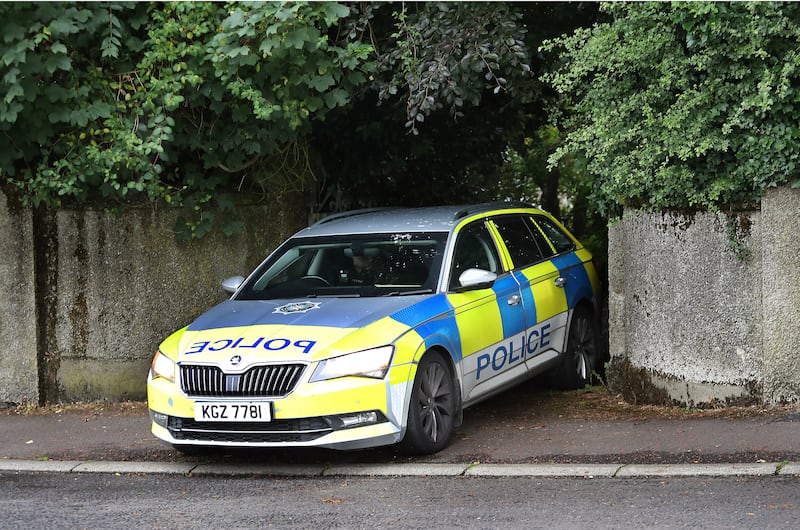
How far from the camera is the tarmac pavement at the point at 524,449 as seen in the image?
727 centimetres

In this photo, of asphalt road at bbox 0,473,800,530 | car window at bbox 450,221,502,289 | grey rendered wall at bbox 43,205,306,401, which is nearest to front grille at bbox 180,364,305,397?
asphalt road at bbox 0,473,800,530

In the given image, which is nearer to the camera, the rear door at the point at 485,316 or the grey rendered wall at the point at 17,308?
the rear door at the point at 485,316

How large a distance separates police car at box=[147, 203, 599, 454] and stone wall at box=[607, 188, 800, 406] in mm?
753

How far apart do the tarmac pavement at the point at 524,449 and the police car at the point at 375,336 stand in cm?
31

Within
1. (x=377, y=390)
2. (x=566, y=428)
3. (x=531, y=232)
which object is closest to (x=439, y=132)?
(x=531, y=232)

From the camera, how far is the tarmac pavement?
23.8 ft

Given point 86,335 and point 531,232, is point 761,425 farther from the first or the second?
point 86,335

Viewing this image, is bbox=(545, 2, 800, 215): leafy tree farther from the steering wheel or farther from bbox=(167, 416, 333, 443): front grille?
bbox=(167, 416, 333, 443): front grille

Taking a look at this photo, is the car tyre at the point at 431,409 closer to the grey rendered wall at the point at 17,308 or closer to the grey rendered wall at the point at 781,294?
the grey rendered wall at the point at 781,294

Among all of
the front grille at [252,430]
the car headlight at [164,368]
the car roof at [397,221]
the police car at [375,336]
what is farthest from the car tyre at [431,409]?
the car headlight at [164,368]

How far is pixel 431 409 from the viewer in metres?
7.68

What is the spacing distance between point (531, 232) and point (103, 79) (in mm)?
3705

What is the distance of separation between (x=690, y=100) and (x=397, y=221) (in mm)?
2361

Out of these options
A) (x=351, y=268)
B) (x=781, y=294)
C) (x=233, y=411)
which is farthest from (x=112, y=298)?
(x=781, y=294)
